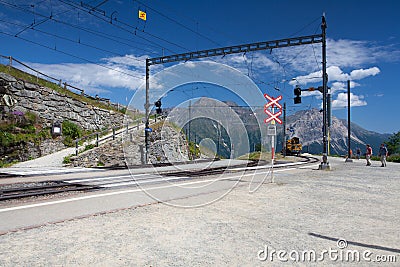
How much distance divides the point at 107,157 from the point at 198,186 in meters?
15.8

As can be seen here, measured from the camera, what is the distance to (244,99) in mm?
8664

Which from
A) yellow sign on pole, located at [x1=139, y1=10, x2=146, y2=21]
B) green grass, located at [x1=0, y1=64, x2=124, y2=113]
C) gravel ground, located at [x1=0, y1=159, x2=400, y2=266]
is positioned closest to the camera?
gravel ground, located at [x1=0, y1=159, x2=400, y2=266]

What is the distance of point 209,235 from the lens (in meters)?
5.19

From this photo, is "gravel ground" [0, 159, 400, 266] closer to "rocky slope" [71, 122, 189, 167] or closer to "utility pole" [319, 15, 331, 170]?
"utility pole" [319, 15, 331, 170]

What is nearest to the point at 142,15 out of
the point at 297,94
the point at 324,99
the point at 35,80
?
the point at 297,94

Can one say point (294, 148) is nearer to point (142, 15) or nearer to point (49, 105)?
point (49, 105)

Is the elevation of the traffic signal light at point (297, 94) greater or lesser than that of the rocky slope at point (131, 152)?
greater

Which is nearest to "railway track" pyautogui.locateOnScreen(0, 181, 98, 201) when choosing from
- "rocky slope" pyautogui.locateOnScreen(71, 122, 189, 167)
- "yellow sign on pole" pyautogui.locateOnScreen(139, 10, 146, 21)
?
"yellow sign on pole" pyautogui.locateOnScreen(139, 10, 146, 21)

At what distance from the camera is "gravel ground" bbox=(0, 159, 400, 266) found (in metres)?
4.11

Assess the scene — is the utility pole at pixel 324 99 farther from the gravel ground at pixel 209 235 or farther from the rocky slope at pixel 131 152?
the gravel ground at pixel 209 235

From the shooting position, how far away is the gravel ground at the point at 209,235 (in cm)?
411

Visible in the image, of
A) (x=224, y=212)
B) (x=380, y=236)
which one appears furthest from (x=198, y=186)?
(x=380, y=236)

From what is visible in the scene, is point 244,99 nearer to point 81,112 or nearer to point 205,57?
point 205,57

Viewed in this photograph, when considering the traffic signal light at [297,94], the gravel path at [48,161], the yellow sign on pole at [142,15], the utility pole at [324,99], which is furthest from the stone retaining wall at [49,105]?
the utility pole at [324,99]
